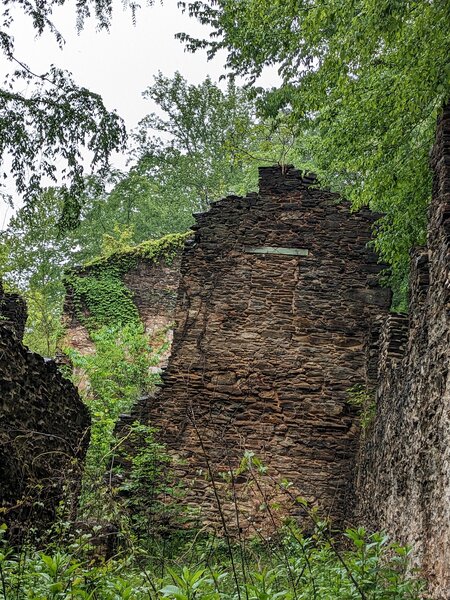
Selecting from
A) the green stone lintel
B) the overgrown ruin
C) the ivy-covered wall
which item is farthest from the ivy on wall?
the green stone lintel

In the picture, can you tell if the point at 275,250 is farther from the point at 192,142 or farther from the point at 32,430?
the point at 192,142

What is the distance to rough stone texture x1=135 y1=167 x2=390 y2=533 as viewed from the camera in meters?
10.2

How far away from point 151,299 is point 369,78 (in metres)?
10.7

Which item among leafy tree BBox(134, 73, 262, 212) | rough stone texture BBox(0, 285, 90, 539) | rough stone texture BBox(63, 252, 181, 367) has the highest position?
leafy tree BBox(134, 73, 262, 212)

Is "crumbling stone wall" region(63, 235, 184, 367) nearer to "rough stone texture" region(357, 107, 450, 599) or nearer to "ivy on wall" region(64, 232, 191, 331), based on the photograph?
"ivy on wall" region(64, 232, 191, 331)

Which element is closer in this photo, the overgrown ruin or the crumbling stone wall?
the overgrown ruin

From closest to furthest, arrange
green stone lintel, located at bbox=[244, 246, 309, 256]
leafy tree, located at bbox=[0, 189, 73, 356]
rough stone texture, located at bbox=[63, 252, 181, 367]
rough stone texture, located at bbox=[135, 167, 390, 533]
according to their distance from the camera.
→ rough stone texture, located at bbox=[135, 167, 390, 533], green stone lintel, located at bbox=[244, 246, 309, 256], rough stone texture, located at bbox=[63, 252, 181, 367], leafy tree, located at bbox=[0, 189, 73, 356]

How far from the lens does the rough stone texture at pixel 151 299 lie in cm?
1838

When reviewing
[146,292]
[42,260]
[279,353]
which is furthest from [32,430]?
[42,260]

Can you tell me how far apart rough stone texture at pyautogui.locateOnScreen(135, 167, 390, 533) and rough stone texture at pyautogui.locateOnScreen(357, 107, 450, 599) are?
3.01 metres

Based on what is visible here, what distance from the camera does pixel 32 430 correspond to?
223 inches

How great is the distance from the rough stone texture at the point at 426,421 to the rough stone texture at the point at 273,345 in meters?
3.01

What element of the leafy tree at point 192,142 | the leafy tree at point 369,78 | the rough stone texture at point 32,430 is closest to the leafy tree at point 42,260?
the leafy tree at point 192,142

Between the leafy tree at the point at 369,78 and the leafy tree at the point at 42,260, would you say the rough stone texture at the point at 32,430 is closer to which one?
the leafy tree at the point at 369,78
